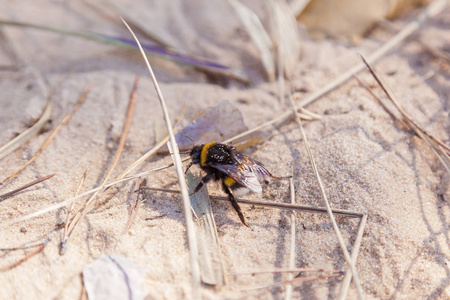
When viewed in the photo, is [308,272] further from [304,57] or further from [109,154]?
[304,57]

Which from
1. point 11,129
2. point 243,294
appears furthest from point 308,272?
point 11,129

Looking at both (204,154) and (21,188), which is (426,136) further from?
(21,188)

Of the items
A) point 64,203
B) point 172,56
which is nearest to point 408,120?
point 172,56

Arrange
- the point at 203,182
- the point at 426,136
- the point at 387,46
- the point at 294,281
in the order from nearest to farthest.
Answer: the point at 294,281
the point at 203,182
the point at 426,136
the point at 387,46

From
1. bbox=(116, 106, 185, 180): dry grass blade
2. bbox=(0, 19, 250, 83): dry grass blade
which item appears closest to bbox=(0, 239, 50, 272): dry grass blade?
bbox=(116, 106, 185, 180): dry grass blade

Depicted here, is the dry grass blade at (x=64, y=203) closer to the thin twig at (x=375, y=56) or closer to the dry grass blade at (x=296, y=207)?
the dry grass blade at (x=296, y=207)

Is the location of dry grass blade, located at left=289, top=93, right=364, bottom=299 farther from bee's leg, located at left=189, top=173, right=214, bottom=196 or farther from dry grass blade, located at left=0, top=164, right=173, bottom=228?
dry grass blade, located at left=0, top=164, right=173, bottom=228
